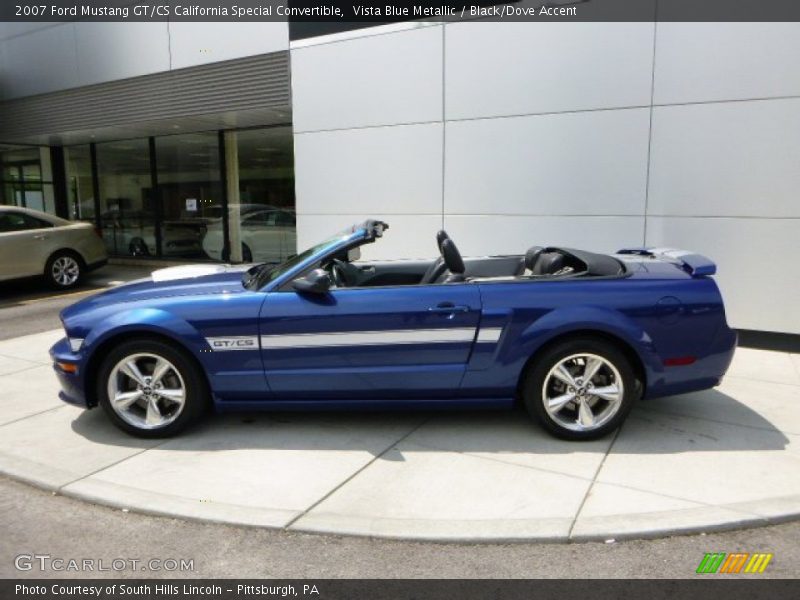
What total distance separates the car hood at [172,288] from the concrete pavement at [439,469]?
906 millimetres

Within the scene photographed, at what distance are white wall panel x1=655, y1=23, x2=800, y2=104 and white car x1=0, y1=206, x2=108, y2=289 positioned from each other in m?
9.48

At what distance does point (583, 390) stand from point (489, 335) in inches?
27.9

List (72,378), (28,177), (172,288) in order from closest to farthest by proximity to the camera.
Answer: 1. (72,378)
2. (172,288)
3. (28,177)

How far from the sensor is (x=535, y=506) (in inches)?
130

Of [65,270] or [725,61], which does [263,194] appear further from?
[725,61]

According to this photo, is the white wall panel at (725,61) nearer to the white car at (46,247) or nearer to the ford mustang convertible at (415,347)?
the ford mustang convertible at (415,347)

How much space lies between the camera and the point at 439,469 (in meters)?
3.74

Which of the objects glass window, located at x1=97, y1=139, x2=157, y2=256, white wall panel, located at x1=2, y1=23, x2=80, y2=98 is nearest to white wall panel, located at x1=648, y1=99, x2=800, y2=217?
white wall panel, located at x1=2, y1=23, x2=80, y2=98

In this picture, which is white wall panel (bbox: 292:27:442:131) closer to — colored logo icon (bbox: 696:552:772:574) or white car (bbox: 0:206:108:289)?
white car (bbox: 0:206:108:289)

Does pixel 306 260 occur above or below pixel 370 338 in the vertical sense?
above

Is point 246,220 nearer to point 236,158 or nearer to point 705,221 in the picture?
point 236,158

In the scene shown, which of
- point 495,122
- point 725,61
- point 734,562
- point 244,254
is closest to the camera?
point 734,562

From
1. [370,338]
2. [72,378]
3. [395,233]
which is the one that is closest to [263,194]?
[395,233]
